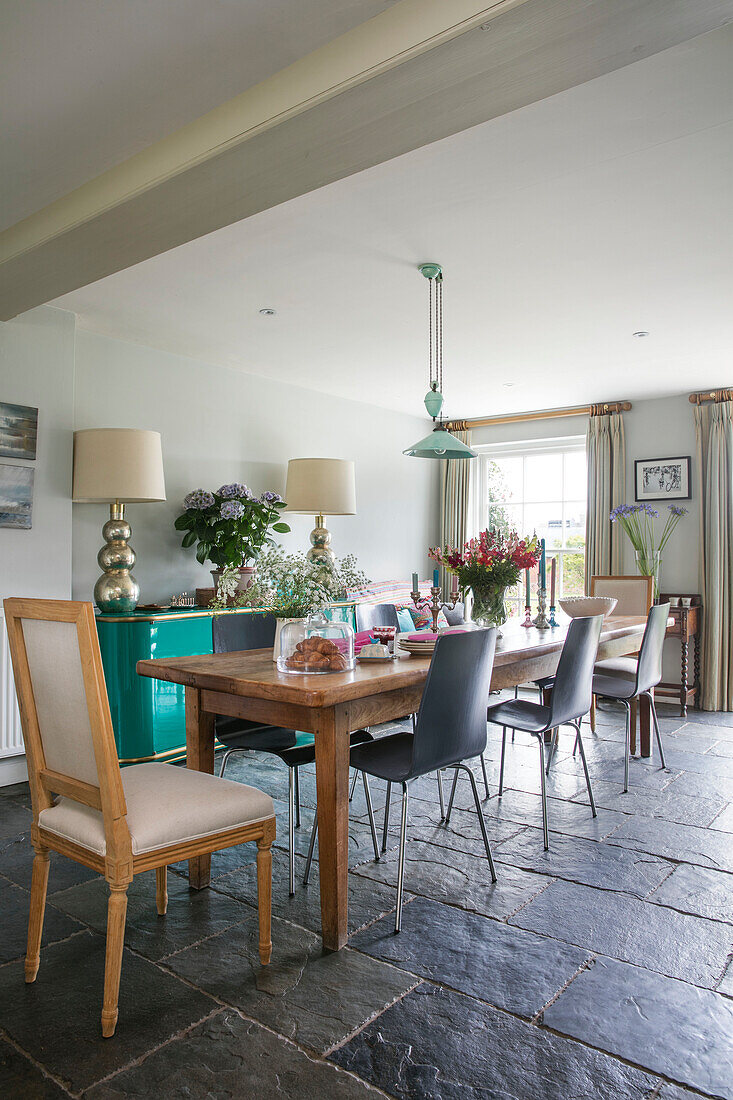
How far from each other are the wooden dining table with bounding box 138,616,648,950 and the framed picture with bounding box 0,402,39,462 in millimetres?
1785

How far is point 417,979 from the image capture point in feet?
6.45

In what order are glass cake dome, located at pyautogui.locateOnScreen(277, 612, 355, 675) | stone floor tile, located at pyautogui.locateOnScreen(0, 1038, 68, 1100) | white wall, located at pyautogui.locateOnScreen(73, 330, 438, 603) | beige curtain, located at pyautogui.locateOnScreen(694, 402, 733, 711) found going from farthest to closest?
beige curtain, located at pyautogui.locateOnScreen(694, 402, 733, 711)
white wall, located at pyautogui.locateOnScreen(73, 330, 438, 603)
glass cake dome, located at pyautogui.locateOnScreen(277, 612, 355, 675)
stone floor tile, located at pyautogui.locateOnScreen(0, 1038, 68, 1100)

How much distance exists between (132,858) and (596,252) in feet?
9.89

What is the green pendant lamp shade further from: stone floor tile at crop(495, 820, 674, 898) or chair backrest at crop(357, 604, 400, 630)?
stone floor tile at crop(495, 820, 674, 898)

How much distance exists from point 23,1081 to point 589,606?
3.48m

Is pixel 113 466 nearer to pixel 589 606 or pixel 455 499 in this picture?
pixel 589 606

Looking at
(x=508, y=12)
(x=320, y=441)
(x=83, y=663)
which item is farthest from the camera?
(x=320, y=441)

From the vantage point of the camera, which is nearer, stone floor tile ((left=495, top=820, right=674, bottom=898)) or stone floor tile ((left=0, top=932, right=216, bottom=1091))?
stone floor tile ((left=0, top=932, right=216, bottom=1091))

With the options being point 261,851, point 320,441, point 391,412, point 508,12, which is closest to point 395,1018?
point 261,851

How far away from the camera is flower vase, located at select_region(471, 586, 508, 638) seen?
10.7 ft

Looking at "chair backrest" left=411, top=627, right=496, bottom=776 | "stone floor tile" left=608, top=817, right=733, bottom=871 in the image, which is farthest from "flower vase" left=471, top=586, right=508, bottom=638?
"stone floor tile" left=608, top=817, right=733, bottom=871

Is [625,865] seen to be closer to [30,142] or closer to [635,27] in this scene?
[635,27]

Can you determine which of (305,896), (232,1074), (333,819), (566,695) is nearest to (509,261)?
(566,695)

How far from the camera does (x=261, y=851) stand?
6.59 ft
